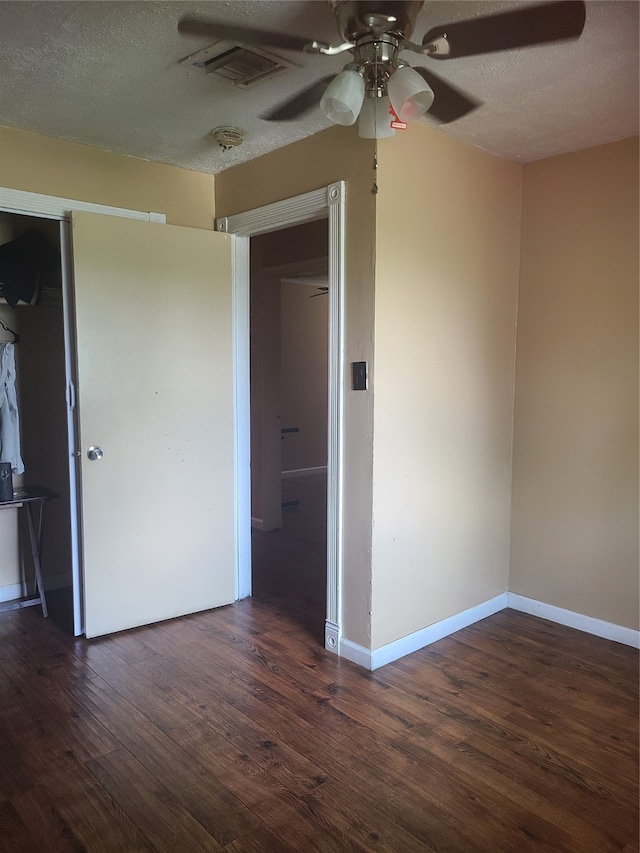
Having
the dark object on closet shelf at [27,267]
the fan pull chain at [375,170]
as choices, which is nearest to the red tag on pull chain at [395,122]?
the fan pull chain at [375,170]

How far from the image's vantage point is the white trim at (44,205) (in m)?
2.94

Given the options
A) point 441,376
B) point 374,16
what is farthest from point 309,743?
point 374,16

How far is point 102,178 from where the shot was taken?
126 inches

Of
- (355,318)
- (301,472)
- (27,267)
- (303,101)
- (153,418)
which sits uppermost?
(303,101)

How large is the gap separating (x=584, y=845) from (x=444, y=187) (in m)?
2.63

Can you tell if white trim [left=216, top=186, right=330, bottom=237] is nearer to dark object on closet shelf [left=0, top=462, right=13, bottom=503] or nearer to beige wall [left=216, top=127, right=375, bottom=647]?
beige wall [left=216, top=127, right=375, bottom=647]

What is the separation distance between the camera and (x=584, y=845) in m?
1.83

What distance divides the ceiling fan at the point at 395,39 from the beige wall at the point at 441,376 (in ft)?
2.83

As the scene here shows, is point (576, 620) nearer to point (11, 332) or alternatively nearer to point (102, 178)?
point (102, 178)

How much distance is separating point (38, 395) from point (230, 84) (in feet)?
7.66

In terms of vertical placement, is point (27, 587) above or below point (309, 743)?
above

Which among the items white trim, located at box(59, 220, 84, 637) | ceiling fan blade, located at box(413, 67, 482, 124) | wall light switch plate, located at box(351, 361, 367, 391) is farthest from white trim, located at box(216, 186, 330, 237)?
white trim, located at box(59, 220, 84, 637)

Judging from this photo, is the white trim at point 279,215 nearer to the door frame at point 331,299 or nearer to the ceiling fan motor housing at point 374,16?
the door frame at point 331,299

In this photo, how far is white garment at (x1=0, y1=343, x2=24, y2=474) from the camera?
11.3 ft
